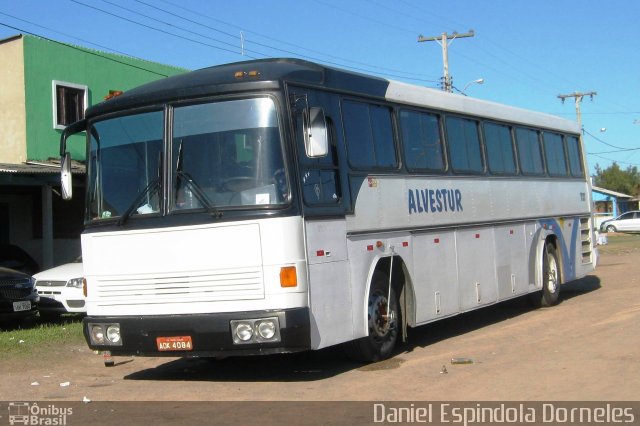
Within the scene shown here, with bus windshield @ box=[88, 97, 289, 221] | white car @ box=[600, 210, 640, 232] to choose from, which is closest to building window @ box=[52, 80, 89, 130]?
bus windshield @ box=[88, 97, 289, 221]

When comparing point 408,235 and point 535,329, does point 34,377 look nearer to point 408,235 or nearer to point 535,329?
point 408,235

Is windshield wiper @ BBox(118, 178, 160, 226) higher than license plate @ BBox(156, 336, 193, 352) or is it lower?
higher

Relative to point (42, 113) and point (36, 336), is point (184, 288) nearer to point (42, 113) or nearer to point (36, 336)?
point (36, 336)

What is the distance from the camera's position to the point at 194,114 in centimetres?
878

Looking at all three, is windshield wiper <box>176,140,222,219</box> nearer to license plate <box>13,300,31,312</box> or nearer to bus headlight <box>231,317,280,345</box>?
bus headlight <box>231,317,280,345</box>

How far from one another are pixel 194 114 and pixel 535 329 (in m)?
6.60

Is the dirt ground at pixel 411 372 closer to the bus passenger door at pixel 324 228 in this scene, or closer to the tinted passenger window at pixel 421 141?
the bus passenger door at pixel 324 228

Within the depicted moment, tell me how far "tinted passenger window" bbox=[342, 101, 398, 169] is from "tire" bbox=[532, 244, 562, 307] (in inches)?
229

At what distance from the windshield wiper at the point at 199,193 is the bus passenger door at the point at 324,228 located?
0.91 meters

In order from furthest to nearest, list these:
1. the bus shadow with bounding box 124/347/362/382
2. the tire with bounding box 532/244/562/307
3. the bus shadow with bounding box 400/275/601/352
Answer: the tire with bounding box 532/244/562/307 < the bus shadow with bounding box 400/275/601/352 < the bus shadow with bounding box 124/347/362/382

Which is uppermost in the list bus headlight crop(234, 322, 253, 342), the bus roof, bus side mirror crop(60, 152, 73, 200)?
the bus roof

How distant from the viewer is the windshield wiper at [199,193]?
27.6ft

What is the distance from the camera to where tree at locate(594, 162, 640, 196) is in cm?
8650
